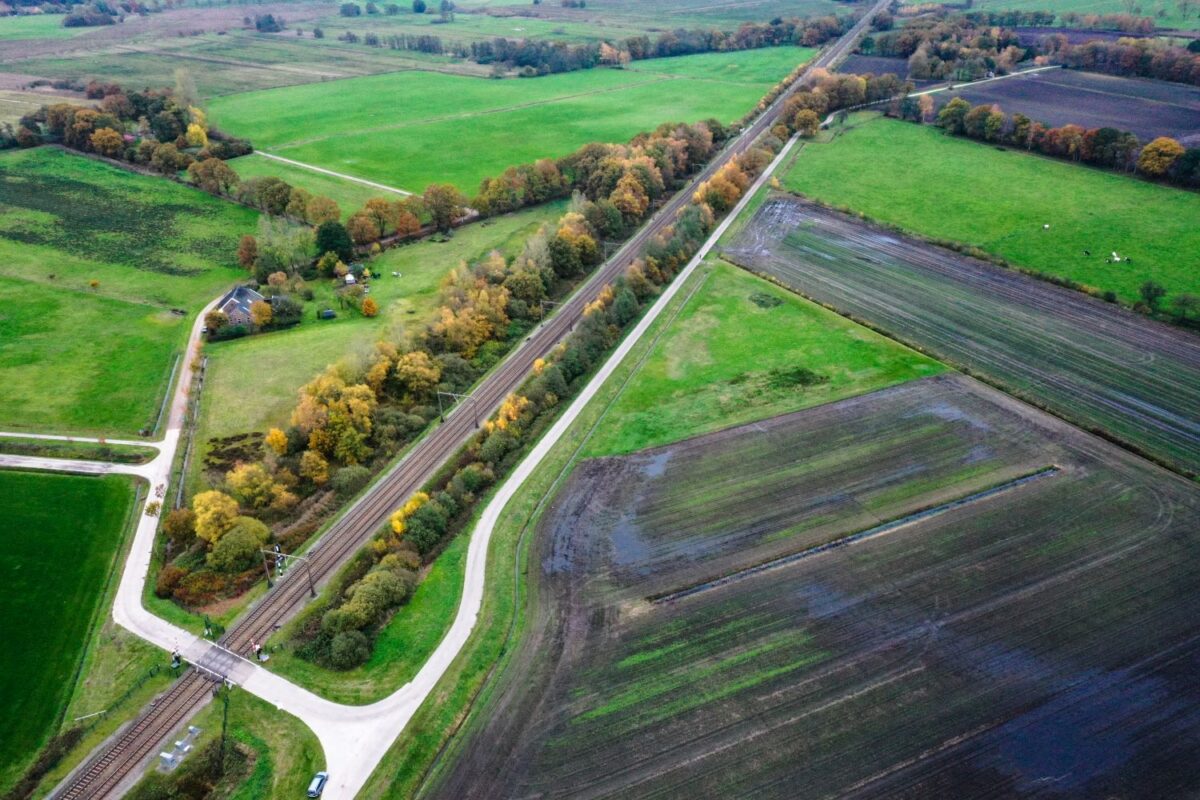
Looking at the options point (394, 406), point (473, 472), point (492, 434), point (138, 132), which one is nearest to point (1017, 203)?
point (492, 434)

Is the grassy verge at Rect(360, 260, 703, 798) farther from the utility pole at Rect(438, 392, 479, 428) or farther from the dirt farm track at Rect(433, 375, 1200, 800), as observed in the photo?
the utility pole at Rect(438, 392, 479, 428)

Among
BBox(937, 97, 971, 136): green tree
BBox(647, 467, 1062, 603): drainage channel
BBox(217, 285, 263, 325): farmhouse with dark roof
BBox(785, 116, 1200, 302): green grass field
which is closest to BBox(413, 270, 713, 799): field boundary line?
BBox(647, 467, 1062, 603): drainage channel

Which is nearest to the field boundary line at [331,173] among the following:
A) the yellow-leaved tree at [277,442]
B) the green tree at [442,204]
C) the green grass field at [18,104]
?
the green tree at [442,204]

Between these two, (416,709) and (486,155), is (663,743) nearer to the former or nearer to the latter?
(416,709)

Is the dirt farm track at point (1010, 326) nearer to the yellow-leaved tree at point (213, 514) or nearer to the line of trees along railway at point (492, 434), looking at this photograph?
the line of trees along railway at point (492, 434)

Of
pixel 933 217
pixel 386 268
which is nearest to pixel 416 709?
pixel 386 268

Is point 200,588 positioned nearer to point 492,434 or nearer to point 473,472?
point 473,472
